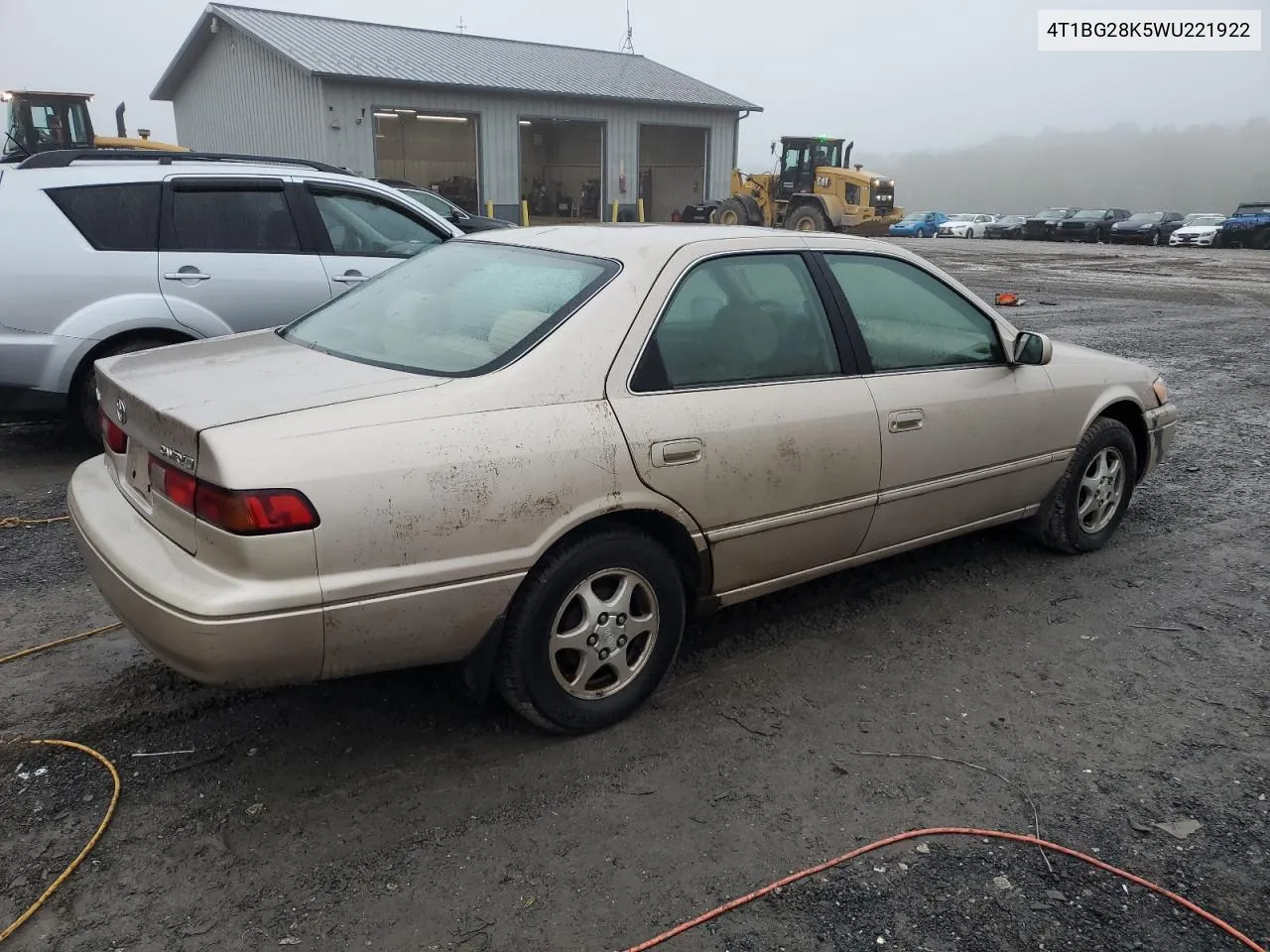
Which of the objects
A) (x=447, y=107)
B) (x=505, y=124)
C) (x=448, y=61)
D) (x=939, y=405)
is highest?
(x=448, y=61)

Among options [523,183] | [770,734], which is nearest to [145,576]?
[770,734]

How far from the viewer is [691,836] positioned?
2.64 m

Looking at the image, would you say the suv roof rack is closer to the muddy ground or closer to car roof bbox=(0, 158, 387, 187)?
car roof bbox=(0, 158, 387, 187)

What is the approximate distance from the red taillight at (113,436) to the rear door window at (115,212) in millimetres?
2930

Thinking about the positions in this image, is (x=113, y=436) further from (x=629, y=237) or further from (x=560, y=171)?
(x=560, y=171)

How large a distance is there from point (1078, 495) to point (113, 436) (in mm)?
3980

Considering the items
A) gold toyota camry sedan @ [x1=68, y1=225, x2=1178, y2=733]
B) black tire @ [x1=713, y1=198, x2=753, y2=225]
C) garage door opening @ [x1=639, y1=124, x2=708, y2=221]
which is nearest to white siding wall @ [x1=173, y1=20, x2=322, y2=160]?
black tire @ [x1=713, y1=198, x2=753, y2=225]

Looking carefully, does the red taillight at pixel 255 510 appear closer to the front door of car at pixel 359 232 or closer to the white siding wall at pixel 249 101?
the front door of car at pixel 359 232

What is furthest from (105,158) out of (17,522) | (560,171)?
(560,171)

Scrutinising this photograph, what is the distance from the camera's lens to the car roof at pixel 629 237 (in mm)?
3293

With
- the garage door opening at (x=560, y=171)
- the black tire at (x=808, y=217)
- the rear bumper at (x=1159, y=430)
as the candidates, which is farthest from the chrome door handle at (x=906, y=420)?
the garage door opening at (x=560, y=171)

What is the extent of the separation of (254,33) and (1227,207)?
91901mm

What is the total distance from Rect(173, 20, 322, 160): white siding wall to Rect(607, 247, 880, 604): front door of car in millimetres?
21588

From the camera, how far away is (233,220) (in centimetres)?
612
